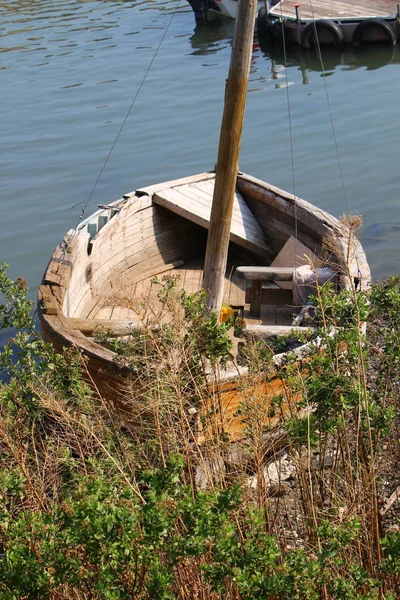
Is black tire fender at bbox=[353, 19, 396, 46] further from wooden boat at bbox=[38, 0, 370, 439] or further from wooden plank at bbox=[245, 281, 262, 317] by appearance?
wooden plank at bbox=[245, 281, 262, 317]

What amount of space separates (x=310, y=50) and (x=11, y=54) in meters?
8.90

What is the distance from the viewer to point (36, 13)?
95.9ft

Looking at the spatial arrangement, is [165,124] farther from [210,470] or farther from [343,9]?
[210,470]

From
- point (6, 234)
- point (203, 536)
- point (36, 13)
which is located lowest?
point (6, 234)

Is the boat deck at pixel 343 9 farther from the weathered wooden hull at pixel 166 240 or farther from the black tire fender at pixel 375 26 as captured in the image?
the weathered wooden hull at pixel 166 240

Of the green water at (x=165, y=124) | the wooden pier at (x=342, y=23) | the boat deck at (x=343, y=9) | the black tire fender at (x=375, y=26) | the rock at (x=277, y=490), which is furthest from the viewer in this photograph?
the boat deck at (x=343, y=9)

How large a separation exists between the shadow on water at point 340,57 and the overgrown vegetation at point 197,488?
55.0 ft

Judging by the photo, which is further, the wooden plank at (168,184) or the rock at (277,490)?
the wooden plank at (168,184)

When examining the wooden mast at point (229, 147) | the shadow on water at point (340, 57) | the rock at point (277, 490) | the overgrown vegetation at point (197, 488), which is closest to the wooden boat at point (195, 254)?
the wooden mast at point (229, 147)

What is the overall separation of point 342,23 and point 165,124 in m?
7.66

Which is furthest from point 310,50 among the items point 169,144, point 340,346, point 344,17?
point 340,346

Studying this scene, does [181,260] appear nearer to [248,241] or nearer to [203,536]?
[248,241]

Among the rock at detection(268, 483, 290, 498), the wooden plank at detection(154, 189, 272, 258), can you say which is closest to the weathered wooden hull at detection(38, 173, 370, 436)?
the wooden plank at detection(154, 189, 272, 258)

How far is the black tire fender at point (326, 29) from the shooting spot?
73.8 feet
